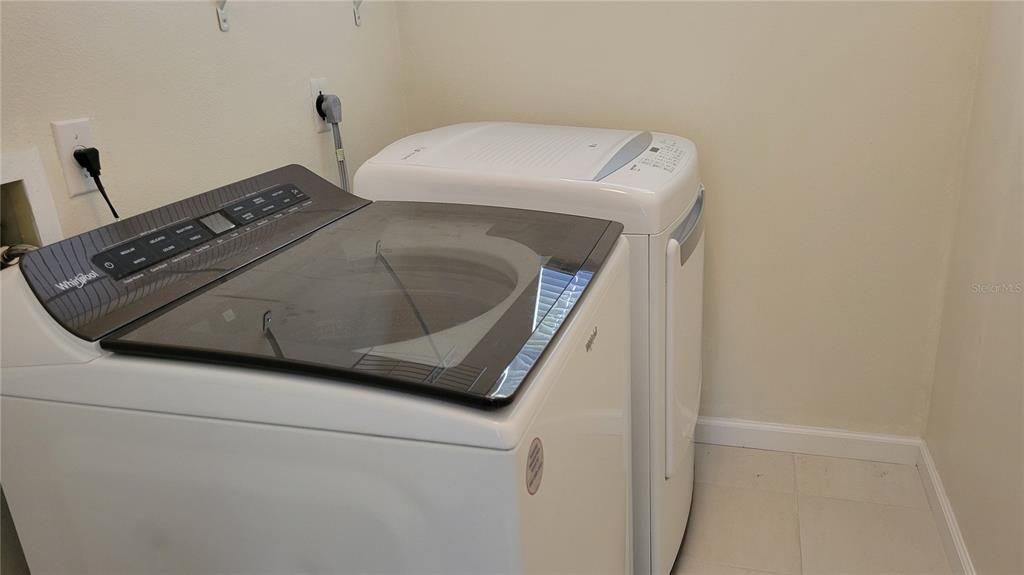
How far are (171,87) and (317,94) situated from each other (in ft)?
1.38

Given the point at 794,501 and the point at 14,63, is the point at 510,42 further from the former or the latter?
the point at 794,501

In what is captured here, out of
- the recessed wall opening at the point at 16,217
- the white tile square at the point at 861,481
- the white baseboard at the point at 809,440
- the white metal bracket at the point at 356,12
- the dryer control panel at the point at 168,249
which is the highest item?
the white metal bracket at the point at 356,12

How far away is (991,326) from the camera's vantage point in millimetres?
1519

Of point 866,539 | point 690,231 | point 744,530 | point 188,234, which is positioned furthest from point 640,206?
point 866,539

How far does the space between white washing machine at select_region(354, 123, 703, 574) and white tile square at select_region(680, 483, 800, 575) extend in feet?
0.53

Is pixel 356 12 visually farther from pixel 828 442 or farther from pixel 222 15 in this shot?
pixel 828 442

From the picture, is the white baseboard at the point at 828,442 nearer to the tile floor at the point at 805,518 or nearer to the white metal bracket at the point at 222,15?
the tile floor at the point at 805,518

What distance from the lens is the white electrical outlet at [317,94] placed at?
161 cm

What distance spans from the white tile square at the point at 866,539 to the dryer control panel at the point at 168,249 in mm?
1311

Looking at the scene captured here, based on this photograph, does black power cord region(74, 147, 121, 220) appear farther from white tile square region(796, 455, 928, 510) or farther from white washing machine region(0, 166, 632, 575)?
white tile square region(796, 455, 928, 510)

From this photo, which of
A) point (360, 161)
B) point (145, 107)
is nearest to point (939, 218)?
point (360, 161)

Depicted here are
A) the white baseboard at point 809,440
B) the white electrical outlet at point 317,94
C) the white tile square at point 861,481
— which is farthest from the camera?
the white baseboard at point 809,440

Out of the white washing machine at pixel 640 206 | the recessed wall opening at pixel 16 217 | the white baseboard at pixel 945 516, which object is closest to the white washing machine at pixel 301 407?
the recessed wall opening at pixel 16 217

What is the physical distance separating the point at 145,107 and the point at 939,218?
68.5 inches
